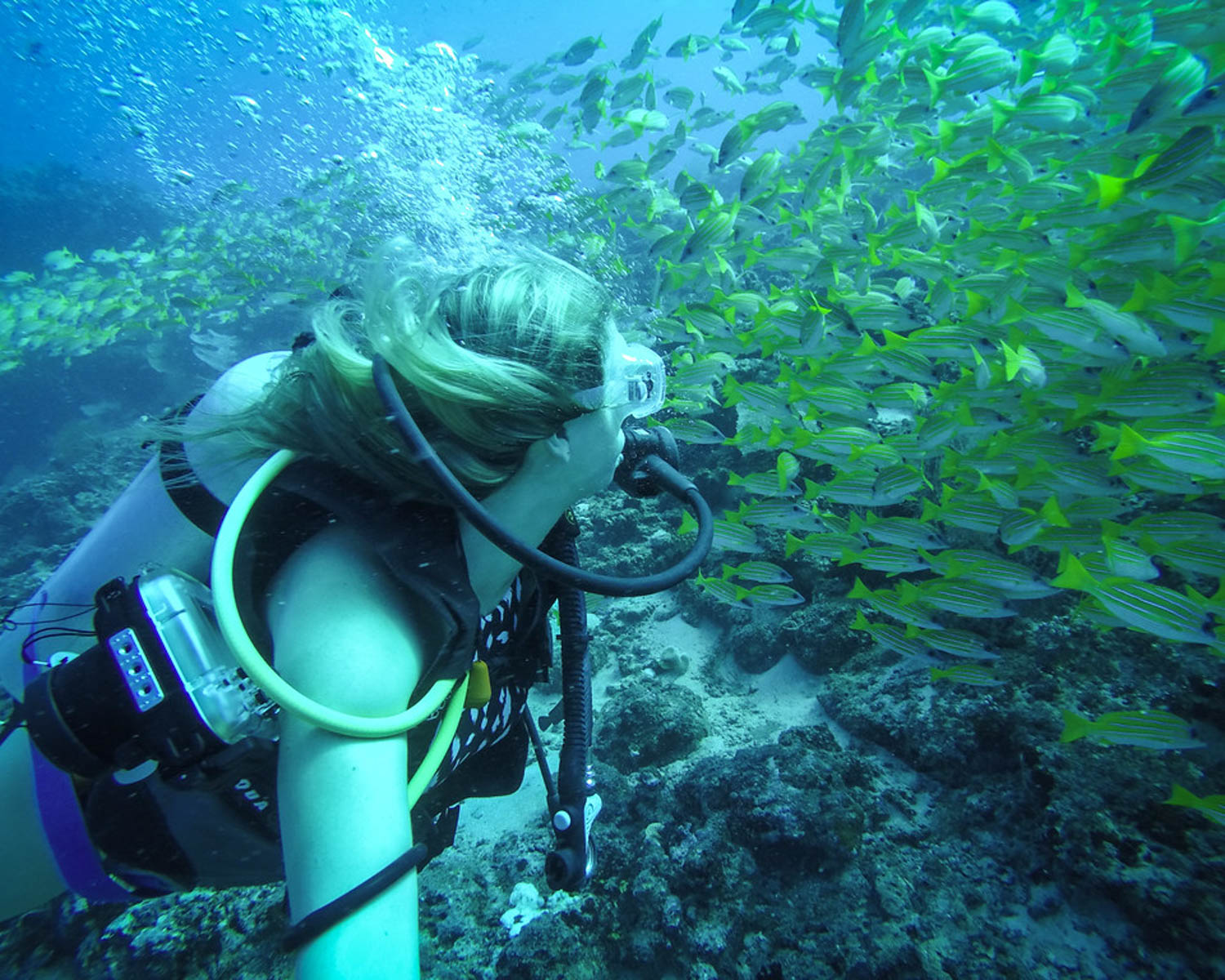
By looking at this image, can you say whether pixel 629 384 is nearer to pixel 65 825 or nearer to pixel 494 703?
pixel 494 703

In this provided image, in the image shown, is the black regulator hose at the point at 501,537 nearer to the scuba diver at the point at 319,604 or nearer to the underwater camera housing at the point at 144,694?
the scuba diver at the point at 319,604

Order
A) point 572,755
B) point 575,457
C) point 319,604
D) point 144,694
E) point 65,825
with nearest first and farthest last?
point 319,604
point 144,694
point 65,825
point 575,457
point 572,755

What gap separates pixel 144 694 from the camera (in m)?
1.11

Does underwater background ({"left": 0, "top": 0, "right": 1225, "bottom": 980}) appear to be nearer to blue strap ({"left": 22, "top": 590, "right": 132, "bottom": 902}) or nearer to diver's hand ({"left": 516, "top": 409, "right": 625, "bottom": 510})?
diver's hand ({"left": 516, "top": 409, "right": 625, "bottom": 510})

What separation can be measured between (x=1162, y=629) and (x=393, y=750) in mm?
3017

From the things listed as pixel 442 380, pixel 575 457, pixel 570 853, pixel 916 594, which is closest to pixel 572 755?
pixel 570 853

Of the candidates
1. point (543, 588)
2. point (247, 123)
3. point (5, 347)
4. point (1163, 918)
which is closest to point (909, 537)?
point (1163, 918)

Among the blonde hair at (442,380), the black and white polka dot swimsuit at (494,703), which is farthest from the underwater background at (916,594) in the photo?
the black and white polka dot swimsuit at (494,703)

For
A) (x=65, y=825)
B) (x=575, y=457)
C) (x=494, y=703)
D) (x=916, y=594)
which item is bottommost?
(x=916, y=594)

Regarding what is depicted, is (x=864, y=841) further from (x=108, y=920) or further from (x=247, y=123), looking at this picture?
(x=247, y=123)

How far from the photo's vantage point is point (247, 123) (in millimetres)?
43469

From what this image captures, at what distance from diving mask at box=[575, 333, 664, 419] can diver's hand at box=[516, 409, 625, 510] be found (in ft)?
0.12

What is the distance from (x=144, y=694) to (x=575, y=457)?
3.14ft

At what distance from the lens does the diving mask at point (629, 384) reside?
1422mm
